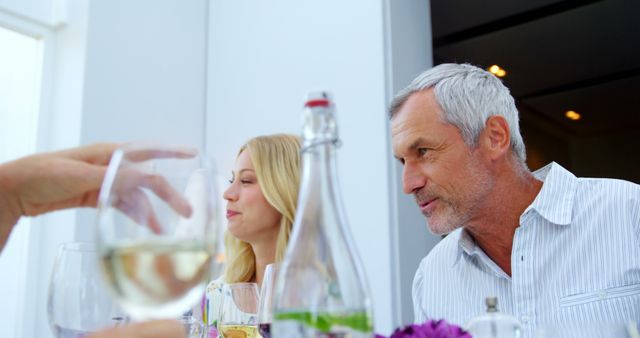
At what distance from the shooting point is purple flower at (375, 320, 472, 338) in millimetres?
478

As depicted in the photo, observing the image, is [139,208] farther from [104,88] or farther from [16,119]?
[16,119]

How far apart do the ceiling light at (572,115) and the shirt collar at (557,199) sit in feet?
14.0

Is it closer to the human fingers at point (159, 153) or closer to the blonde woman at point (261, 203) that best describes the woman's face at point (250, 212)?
the blonde woman at point (261, 203)

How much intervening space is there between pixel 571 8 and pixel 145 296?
342cm

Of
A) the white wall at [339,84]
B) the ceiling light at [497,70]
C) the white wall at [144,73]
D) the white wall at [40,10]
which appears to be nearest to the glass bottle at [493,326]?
the white wall at [339,84]

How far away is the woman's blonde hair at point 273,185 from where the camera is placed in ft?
5.98

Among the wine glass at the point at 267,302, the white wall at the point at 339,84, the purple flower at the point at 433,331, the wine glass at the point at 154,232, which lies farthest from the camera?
the white wall at the point at 339,84

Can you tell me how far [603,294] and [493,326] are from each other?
780 mm

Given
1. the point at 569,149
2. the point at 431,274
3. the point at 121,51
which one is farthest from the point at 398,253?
the point at 569,149

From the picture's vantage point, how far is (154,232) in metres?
0.38

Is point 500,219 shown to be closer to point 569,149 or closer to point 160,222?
point 160,222

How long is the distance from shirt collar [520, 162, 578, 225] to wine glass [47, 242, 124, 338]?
0.90m

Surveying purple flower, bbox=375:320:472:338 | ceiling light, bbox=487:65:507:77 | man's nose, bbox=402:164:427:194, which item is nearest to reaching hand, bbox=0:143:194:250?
purple flower, bbox=375:320:472:338

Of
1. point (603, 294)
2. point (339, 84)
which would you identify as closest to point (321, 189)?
point (603, 294)
